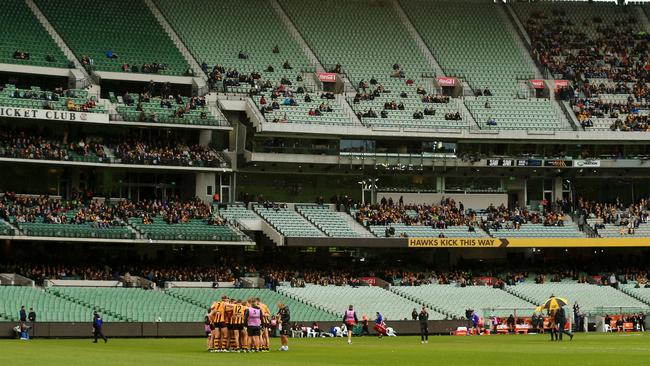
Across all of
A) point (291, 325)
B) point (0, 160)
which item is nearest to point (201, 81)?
point (0, 160)

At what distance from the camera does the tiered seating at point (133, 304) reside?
6675cm

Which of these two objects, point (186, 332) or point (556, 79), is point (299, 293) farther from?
point (556, 79)

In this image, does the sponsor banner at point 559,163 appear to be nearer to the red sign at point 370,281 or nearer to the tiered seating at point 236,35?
the red sign at point 370,281

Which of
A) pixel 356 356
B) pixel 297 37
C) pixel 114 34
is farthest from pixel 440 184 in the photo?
pixel 356 356

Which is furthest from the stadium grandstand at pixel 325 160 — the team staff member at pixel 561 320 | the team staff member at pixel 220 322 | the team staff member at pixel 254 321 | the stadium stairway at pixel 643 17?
the team staff member at pixel 254 321

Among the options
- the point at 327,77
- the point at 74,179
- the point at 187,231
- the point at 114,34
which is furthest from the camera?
the point at 327,77

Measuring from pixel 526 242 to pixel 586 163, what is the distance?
28.4 ft

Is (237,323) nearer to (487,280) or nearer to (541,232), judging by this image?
(487,280)

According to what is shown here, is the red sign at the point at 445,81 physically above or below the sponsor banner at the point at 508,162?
above

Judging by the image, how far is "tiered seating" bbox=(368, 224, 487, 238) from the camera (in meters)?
85.1

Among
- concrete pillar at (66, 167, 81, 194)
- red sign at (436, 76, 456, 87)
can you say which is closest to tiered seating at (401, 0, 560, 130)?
red sign at (436, 76, 456, 87)

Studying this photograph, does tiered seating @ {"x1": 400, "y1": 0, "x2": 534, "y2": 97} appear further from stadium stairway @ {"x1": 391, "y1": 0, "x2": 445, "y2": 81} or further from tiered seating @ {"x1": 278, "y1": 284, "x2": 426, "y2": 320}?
tiered seating @ {"x1": 278, "y1": 284, "x2": 426, "y2": 320}

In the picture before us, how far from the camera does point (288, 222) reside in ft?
275

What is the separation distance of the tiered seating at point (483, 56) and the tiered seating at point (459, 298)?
Answer: 13.8 metres
